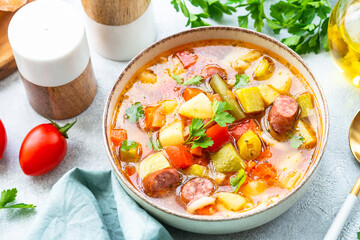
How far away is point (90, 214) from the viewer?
3.30m

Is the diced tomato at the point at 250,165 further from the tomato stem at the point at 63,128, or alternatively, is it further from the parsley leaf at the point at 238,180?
the tomato stem at the point at 63,128

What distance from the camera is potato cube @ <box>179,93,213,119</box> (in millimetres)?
3271

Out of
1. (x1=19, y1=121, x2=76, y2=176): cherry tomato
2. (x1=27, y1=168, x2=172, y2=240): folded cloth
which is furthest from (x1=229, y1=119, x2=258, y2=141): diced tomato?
(x1=19, y1=121, x2=76, y2=176): cherry tomato

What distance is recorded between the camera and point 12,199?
3471 mm

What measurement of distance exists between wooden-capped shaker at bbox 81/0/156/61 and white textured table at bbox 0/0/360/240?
115 mm

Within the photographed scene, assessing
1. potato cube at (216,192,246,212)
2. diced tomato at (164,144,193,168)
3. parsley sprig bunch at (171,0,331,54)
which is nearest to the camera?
potato cube at (216,192,246,212)

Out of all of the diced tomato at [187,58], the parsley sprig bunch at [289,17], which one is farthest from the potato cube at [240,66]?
the parsley sprig bunch at [289,17]

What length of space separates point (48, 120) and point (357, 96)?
6.53 feet

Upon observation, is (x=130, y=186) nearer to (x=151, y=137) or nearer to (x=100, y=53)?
(x=151, y=137)

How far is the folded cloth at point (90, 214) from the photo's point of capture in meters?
3.19

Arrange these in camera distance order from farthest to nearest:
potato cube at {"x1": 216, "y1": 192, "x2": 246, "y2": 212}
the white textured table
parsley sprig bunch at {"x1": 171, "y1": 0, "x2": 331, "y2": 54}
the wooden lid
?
parsley sprig bunch at {"x1": 171, "y1": 0, "x2": 331, "y2": 54} < the wooden lid < the white textured table < potato cube at {"x1": 216, "y1": 192, "x2": 246, "y2": 212}

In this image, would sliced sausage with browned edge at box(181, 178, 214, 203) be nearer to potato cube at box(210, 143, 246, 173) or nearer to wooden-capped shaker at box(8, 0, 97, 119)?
potato cube at box(210, 143, 246, 173)

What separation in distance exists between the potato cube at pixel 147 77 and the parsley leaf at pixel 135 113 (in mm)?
171

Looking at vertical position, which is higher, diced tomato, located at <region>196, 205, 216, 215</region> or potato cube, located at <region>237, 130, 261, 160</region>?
potato cube, located at <region>237, 130, 261, 160</region>
